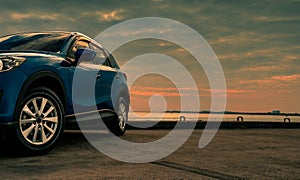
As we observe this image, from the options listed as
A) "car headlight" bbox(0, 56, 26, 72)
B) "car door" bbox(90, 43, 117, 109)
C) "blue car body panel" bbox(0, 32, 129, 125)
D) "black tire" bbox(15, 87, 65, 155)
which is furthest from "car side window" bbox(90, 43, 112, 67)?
"car headlight" bbox(0, 56, 26, 72)

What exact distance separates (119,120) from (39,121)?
283cm

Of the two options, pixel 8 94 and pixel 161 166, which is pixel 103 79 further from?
pixel 161 166

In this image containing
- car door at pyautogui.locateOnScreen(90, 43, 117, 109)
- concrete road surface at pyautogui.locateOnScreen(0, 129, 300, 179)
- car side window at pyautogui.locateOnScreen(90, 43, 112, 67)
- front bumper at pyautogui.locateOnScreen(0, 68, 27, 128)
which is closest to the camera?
concrete road surface at pyautogui.locateOnScreen(0, 129, 300, 179)

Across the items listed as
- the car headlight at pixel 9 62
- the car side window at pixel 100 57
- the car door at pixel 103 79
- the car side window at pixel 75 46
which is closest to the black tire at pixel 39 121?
the car headlight at pixel 9 62

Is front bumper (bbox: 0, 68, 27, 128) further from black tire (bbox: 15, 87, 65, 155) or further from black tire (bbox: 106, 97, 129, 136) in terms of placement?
black tire (bbox: 106, 97, 129, 136)

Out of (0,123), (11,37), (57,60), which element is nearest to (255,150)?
(57,60)

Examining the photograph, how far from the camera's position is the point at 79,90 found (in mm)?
5895

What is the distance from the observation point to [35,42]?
597cm

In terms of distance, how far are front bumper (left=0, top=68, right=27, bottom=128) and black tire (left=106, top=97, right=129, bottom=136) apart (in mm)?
3016

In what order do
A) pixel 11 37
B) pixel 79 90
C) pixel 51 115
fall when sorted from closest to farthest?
pixel 51 115 < pixel 79 90 < pixel 11 37

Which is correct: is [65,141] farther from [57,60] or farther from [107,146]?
[57,60]

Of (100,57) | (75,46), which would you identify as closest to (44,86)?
(75,46)

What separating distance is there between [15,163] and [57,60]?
1.71 metres

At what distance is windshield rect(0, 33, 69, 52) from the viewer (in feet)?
19.0
